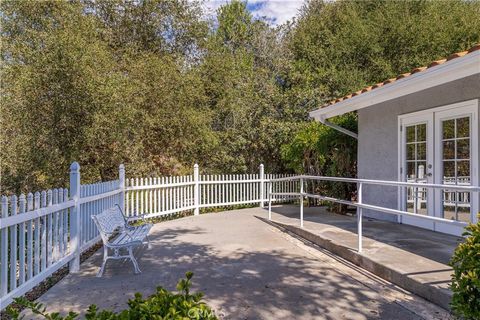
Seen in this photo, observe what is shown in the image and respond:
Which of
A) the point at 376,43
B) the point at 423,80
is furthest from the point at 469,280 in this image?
the point at 376,43

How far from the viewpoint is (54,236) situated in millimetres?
4707

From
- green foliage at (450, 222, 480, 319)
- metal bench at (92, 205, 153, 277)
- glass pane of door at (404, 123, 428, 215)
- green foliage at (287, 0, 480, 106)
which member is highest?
green foliage at (287, 0, 480, 106)

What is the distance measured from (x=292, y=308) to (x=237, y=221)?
6.02 metres

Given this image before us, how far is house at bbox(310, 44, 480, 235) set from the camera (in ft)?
19.1

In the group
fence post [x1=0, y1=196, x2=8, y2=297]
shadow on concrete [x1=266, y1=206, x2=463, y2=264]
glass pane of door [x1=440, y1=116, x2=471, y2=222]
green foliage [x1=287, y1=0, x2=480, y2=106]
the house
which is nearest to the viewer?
fence post [x1=0, y1=196, x2=8, y2=297]

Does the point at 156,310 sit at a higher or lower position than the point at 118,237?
higher

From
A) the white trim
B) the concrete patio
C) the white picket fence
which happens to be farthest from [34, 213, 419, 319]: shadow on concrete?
the white trim

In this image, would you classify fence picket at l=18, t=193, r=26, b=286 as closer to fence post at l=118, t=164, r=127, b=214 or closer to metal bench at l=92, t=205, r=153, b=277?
metal bench at l=92, t=205, r=153, b=277

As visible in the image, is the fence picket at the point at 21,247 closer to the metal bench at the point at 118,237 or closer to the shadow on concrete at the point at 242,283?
the shadow on concrete at the point at 242,283

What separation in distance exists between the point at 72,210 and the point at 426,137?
6.52 metres

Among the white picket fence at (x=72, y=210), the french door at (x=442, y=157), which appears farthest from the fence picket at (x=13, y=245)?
the french door at (x=442, y=157)

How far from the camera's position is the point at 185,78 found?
449 inches

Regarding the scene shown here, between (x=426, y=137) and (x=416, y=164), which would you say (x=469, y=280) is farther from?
(x=416, y=164)

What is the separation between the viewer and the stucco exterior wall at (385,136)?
669 cm
